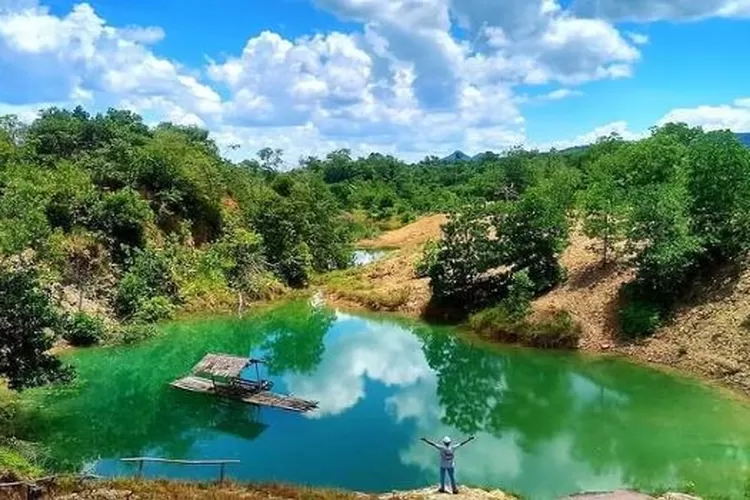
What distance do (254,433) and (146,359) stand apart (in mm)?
10707

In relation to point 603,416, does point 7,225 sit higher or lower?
higher

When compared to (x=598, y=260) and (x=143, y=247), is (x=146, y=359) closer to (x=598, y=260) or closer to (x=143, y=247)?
(x=143, y=247)

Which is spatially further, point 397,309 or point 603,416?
point 397,309

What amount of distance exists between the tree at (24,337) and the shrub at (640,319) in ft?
76.6

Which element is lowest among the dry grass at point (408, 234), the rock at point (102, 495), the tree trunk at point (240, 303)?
the rock at point (102, 495)

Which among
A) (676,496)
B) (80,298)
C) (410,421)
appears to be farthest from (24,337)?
(676,496)

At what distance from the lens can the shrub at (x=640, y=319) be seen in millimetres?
32375

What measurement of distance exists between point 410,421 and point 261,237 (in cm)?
2475

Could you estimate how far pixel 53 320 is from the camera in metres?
22.7

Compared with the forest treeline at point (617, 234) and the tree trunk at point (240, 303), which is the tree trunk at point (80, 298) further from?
the forest treeline at point (617, 234)

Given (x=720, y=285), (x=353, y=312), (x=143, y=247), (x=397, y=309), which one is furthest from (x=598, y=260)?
(x=143, y=247)

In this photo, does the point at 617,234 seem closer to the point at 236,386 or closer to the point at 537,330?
the point at 537,330

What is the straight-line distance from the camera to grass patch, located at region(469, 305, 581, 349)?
33.7 meters

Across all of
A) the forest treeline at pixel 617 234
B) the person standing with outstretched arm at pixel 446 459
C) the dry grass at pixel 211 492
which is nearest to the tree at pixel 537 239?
the forest treeline at pixel 617 234
